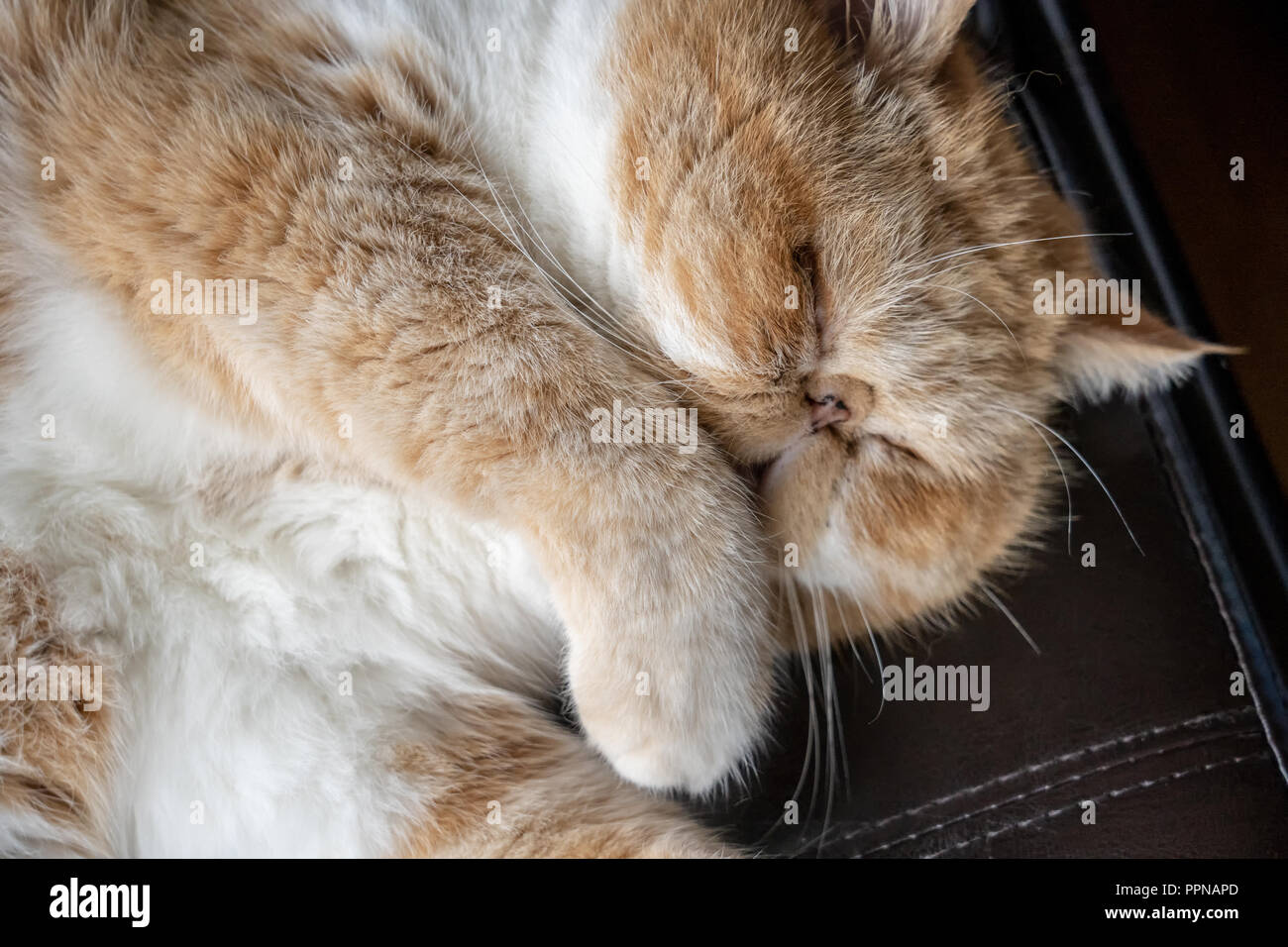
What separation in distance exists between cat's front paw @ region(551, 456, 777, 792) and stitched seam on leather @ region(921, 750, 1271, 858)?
40cm

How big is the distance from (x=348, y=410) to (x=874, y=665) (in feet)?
2.99

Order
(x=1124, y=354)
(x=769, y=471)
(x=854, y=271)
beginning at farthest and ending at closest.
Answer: (x=1124, y=354) → (x=769, y=471) → (x=854, y=271)

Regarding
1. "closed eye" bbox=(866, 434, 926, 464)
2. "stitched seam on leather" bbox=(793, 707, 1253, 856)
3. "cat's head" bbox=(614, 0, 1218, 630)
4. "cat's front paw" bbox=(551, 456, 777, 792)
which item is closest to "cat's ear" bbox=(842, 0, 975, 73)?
"cat's head" bbox=(614, 0, 1218, 630)

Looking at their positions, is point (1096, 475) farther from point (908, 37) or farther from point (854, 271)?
point (908, 37)

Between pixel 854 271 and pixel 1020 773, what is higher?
pixel 854 271

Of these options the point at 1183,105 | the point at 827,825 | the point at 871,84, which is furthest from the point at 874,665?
the point at 1183,105

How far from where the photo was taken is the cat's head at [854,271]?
1.11 m

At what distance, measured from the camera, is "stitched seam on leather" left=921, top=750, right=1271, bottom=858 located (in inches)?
52.6

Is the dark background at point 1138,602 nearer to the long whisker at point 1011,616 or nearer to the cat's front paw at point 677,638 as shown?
the long whisker at point 1011,616

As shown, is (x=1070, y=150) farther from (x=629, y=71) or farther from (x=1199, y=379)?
(x=629, y=71)

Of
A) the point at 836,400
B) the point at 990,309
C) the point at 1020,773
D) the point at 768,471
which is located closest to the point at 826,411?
the point at 836,400

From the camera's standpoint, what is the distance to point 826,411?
1.22 meters

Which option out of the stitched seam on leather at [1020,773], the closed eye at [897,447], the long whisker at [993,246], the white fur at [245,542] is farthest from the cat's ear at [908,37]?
the stitched seam on leather at [1020,773]

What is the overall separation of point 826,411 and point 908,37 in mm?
516
